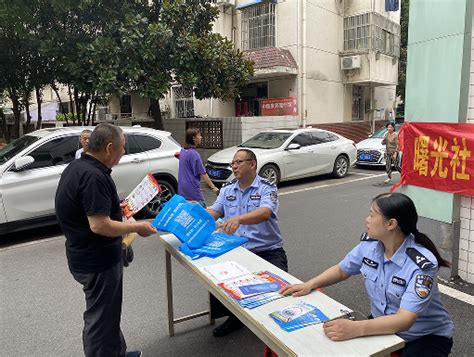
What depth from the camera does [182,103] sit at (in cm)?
1827

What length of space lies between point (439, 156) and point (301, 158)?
591cm

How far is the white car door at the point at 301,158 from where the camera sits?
Answer: 391 inches

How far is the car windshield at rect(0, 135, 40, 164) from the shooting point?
6.02 metres

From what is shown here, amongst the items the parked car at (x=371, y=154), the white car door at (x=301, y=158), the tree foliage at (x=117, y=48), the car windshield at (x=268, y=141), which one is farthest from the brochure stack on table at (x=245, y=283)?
the parked car at (x=371, y=154)

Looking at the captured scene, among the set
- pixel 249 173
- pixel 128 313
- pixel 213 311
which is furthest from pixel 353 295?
pixel 128 313

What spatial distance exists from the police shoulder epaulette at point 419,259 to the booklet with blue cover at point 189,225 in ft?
3.87

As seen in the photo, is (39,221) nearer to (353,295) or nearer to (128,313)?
(128,313)

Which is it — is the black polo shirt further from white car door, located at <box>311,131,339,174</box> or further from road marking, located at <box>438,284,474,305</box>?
white car door, located at <box>311,131,339,174</box>

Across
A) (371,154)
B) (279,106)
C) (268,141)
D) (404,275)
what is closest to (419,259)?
(404,275)

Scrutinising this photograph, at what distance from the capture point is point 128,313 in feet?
12.2

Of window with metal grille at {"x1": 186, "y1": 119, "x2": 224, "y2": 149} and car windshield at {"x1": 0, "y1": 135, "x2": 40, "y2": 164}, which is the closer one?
car windshield at {"x1": 0, "y1": 135, "x2": 40, "y2": 164}

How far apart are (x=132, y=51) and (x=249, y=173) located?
6.74 meters

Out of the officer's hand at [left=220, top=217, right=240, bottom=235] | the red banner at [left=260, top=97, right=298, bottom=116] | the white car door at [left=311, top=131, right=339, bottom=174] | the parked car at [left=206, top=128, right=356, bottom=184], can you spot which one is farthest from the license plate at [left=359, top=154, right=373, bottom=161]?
the officer's hand at [left=220, top=217, right=240, bottom=235]

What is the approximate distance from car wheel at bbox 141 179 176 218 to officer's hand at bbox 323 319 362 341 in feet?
18.6
